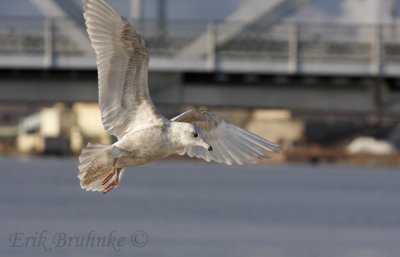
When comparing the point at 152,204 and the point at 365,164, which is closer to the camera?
the point at 152,204

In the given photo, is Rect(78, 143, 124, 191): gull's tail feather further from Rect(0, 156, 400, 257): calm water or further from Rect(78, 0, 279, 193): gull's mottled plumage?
Rect(0, 156, 400, 257): calm water

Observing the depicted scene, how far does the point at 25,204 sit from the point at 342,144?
1197 inches

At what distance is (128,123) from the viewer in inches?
717

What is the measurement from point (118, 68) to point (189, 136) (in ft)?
4.21

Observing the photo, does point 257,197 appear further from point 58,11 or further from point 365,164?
point 365,164

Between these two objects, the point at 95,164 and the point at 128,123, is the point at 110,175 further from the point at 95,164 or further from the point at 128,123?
the point at 128,123

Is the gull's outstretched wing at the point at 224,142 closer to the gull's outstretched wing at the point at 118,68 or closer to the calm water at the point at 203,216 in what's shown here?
the gull's outstretched wing at the point at 118,68

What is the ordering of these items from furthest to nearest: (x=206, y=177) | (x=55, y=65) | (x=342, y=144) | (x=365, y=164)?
1. (x=342, y=144)
2. (x=365, y=164)
3. (x=206, y=177)
4. (x=55, y=65)

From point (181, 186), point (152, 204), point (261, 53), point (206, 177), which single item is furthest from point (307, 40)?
point (206, 177)

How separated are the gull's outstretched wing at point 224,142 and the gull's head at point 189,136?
0.74 meters

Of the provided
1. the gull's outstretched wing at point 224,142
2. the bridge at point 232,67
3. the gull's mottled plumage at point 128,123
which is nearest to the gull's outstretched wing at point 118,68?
the gull's mottled plumage at point 128,123

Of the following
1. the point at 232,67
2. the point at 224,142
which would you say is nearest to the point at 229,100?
the point at 232,67

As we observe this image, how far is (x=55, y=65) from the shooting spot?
108 ft

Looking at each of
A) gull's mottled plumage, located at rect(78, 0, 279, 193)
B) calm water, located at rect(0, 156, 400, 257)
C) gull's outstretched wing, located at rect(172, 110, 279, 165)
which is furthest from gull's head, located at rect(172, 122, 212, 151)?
calm water, located at rect(0, 156, 400, 257)
